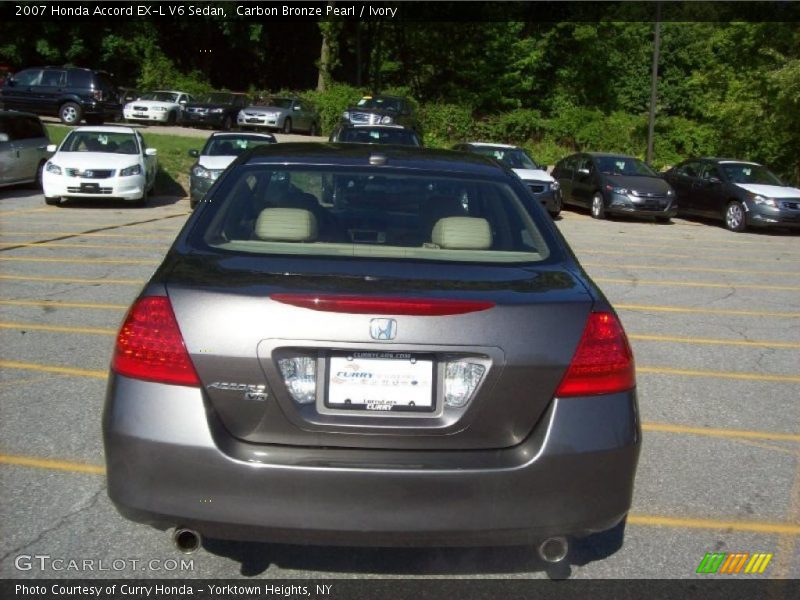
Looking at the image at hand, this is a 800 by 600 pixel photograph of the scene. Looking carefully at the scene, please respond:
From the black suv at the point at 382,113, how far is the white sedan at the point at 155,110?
9.79m

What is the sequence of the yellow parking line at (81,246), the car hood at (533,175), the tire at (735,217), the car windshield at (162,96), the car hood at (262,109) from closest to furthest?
the yellow parking line at (81,246) < the tire at (735,217) < the car hood at (533,175) < the car hood at (262,109) < the car windshield at (162,96)

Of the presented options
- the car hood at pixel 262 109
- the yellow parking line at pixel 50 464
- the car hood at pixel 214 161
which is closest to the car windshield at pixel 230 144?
the car hood at pixel 214 161

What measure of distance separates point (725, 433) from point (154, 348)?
3634 millimetres

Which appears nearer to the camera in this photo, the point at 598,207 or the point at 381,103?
the point at 598,207

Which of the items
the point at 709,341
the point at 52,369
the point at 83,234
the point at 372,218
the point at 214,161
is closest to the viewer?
the point at 372,218

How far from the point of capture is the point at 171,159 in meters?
23.3

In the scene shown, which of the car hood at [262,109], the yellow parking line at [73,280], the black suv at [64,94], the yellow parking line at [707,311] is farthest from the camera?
the car hood at [262,109]

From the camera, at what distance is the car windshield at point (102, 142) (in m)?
18.3

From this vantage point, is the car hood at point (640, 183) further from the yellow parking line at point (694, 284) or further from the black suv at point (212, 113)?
the black suv at point (212, 113)

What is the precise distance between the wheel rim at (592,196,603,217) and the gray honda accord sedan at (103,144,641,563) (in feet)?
57.3

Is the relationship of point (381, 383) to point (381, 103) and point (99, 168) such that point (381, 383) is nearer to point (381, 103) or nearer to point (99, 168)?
point (99, 168)

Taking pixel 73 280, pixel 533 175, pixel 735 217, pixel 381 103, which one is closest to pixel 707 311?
pixel 73 280

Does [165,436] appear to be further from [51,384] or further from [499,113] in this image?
[499,113]

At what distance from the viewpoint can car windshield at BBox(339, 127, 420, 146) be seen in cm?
1722
